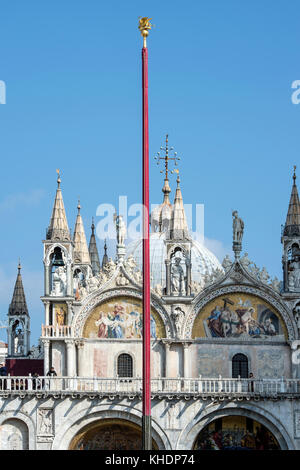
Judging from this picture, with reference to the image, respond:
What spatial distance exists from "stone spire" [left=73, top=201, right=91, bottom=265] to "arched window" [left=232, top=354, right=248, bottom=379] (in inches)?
427

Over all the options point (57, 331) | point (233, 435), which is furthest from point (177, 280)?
point (233, 435)

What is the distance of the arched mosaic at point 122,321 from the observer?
58.3 meters

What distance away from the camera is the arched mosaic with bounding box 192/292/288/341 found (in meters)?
58.1

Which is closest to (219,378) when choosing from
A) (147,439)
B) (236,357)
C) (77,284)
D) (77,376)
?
(236,357)

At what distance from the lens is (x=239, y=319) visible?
58.2m

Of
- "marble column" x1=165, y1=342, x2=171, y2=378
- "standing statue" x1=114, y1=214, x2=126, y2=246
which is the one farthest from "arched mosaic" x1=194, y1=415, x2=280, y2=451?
"standing statue" x1=114, y1=214, x2=126, y2=246

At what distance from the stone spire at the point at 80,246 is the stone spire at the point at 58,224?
19.5ft

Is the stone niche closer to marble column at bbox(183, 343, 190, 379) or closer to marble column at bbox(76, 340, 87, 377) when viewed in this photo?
marble column at bbox(76, 340, 87, 377)

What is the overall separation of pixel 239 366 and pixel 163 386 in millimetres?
4132

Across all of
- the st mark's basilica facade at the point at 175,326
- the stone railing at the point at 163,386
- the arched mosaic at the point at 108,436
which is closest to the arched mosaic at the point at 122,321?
the st mark's basilica facade at the point at 175,326

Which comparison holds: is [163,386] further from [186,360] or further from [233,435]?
[233,435]

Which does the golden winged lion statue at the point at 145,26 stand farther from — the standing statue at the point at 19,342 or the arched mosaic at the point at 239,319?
the standing statue at the point at 19,342

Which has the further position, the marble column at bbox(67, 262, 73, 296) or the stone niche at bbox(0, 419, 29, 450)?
the marble column at bbox(67, 262, 73, 296)

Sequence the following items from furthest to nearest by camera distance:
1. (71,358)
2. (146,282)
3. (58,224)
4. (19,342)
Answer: (19,342), (58,224), (71,358), (146,282)
